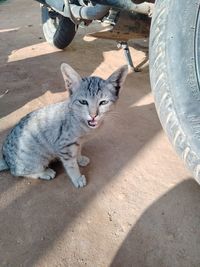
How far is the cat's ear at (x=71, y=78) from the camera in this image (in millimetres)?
2176

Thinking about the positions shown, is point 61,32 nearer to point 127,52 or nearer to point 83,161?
point 127,52

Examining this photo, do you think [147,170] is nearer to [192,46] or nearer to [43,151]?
[43,151]

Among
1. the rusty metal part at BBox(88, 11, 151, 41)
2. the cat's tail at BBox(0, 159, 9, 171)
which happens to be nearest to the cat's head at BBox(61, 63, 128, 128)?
the cat's tail at BBox(0, 159, 9, 171)

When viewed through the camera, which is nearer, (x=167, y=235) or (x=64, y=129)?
(x=167, y=235)

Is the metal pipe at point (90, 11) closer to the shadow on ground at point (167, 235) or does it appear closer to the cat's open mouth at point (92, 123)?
the cat's open mouth at point (92, 123)

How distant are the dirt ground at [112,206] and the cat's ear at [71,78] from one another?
2.10 feet

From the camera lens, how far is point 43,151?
7.66 ft

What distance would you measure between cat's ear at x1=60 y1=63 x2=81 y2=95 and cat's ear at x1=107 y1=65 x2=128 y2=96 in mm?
223

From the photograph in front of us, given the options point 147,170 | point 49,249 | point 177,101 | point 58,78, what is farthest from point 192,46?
point 58,78

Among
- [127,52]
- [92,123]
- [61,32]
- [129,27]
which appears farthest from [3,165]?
[61,32]

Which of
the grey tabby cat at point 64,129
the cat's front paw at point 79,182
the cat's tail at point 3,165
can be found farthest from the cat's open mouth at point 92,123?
the cat's tail at point 3,165

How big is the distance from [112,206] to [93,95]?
76 cm

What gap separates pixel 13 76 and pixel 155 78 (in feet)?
8.20

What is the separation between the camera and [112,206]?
213 centimetres
